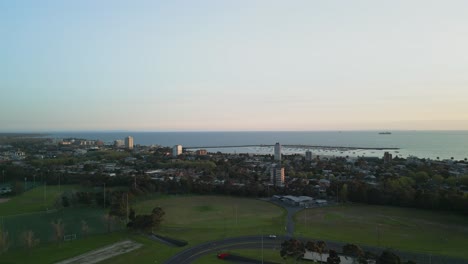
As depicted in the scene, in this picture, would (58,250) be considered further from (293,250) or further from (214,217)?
(293,250)

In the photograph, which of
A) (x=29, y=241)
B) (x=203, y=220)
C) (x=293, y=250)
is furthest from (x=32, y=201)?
(x=293, y=250)

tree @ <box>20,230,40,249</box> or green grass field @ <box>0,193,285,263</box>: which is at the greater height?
tree @ <box>20,230,40,249</box>

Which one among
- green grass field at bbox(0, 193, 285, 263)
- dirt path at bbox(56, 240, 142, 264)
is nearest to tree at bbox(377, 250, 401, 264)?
green grass field at bbox(0, 193, 285, 263)

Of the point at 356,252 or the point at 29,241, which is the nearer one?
the point at 356,252

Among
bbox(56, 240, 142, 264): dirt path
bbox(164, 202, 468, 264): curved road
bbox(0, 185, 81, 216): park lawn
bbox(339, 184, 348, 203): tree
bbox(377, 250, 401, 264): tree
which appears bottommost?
bbox(0, 185, 81, 216): park lawn

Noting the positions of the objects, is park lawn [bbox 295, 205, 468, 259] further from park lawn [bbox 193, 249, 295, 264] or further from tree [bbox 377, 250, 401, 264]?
tree [bbox 377, 250, 401, 264]

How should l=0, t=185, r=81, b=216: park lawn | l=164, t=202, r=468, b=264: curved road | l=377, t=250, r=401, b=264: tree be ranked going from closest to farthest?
l=377, t=250, r=401, b=264: tree < l=164, t=202, r=468, b=264: curved road < l=0, t=185, r=81, b=216: park lawn

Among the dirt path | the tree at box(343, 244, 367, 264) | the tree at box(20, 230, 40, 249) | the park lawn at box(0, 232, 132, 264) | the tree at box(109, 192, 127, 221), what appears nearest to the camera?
the tree at box(343, 244, 367, 264)
